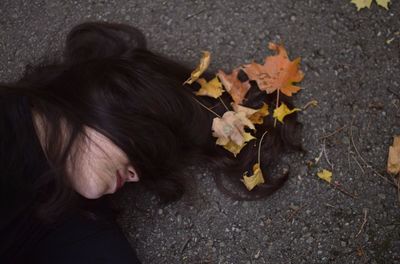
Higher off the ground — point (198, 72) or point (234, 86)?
point (198, 72)

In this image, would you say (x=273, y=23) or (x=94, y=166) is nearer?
(x=94, y=166)

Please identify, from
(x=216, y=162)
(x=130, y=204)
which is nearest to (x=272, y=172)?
(x=216, y=162)

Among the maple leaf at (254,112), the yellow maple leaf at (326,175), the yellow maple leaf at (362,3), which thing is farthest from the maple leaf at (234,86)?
the yellow maple leaf at (362,3)

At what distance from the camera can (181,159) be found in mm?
1930

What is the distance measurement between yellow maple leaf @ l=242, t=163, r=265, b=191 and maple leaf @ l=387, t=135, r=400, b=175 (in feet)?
1.69

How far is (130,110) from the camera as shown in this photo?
5.49 feet

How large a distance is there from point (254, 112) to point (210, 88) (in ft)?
0.64

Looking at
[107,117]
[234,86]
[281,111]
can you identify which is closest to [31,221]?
[107,117]

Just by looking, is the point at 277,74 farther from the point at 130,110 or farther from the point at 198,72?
the point at 130,110

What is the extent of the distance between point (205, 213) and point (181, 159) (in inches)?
10.6

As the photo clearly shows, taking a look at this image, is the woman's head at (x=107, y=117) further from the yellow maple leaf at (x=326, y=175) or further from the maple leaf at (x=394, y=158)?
the maple leaf at (x=394, y=158)

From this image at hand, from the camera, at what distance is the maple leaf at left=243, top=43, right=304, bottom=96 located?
1924mm

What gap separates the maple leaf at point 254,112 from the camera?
6.22 ft

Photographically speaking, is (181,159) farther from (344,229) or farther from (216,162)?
(344,229)
